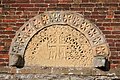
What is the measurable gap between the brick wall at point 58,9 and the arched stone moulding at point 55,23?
0.28 feet

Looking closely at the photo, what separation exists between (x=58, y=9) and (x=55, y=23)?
0.29 m

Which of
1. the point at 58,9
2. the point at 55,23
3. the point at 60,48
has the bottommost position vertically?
the point at 60,48

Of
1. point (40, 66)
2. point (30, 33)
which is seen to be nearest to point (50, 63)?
point (40, 66)

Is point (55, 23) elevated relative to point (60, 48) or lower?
elevated

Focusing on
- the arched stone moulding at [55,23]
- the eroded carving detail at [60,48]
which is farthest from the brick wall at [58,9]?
the eroded carving detail at [60,48]

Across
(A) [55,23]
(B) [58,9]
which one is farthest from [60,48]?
(B) [58,9]

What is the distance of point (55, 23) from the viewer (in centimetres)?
689

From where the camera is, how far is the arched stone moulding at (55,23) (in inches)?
265

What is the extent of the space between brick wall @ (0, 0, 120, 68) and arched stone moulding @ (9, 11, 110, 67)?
9 centimetres

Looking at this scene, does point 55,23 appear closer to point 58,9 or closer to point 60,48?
point 58,9

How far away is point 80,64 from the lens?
6723mm

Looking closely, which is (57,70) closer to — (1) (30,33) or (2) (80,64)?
(2) (80,64)

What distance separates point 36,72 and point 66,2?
143 cm

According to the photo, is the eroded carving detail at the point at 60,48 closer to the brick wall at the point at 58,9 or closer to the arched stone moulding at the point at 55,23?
the arched stone moulding at the point at 55,23
